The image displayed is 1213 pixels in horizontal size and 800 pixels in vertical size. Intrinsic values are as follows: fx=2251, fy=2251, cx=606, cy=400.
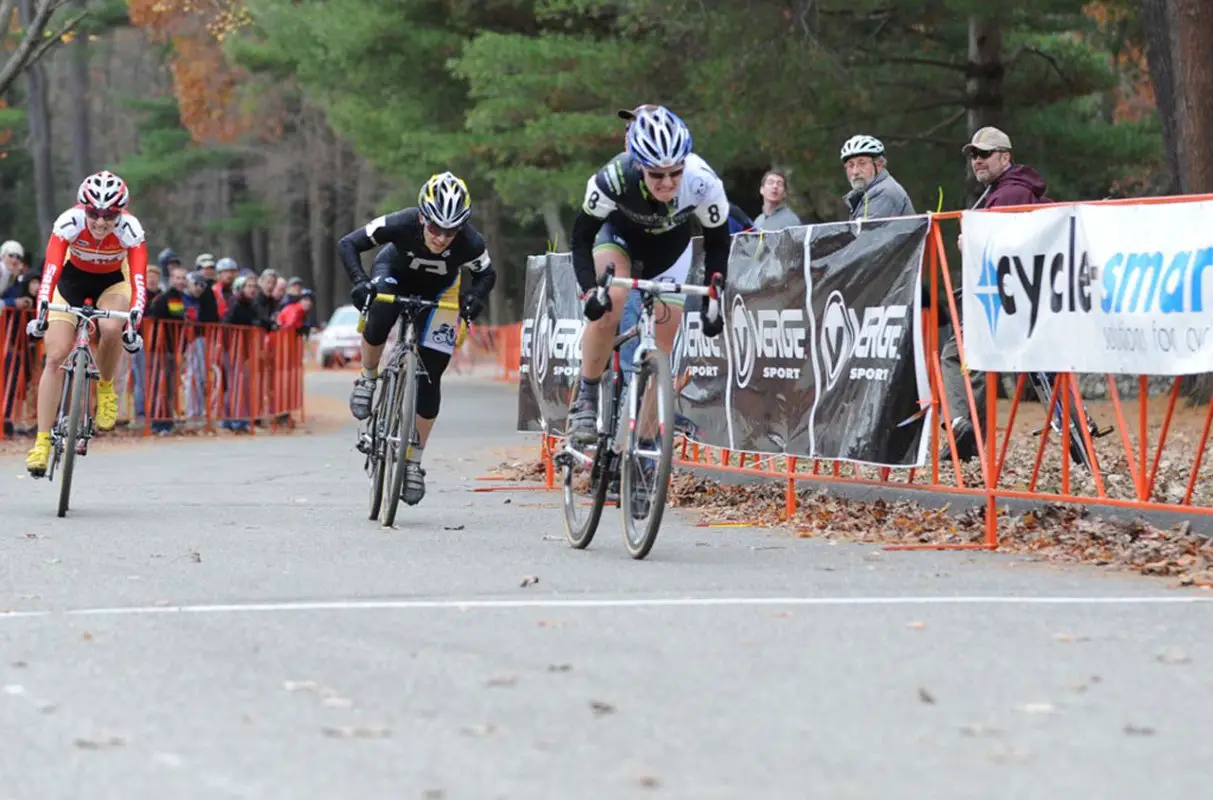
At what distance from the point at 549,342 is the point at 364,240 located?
3661 millimetres

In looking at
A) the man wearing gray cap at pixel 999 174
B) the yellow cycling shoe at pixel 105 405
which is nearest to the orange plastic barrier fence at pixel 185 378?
the yellow cycling shoe at pixel 105 405

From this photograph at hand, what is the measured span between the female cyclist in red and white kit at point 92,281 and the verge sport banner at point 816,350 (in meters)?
3.26

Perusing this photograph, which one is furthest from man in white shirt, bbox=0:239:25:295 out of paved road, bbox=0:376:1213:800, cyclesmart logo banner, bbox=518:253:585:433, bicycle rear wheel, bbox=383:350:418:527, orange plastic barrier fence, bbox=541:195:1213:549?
paved road, bbox=0:376:1213:800

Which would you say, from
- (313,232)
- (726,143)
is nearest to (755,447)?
(726,143)

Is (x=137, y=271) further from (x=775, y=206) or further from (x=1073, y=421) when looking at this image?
(x=1073, y=421)

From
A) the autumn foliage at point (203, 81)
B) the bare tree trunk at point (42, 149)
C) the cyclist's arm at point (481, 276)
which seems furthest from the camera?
the autumn foliage at point (203, 81)

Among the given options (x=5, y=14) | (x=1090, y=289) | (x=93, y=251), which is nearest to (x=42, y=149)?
(x=5, y=14)

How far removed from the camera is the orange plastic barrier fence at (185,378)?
69.8ft

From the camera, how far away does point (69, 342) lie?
42.0ft

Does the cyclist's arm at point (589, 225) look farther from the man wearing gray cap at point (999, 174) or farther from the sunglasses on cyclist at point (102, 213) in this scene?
the sunglasses on cyclist at point (102, 213)

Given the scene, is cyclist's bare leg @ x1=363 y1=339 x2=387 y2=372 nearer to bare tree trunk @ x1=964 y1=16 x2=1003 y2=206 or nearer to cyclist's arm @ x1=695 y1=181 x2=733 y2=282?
cyclist's arm @ x1=695 y1=181 x2=733 y2=282

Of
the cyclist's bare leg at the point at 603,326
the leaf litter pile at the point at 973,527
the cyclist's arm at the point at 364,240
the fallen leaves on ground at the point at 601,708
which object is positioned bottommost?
the fallen leaves on ground at the point at 601,708

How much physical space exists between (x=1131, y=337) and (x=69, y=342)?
20.1 feet

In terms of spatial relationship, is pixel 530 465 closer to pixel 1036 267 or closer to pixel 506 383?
pixel 1036 267
